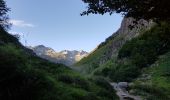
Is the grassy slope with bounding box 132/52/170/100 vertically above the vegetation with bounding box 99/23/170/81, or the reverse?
the vegetation with bounding box 99/23/170/81

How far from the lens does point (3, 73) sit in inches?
543

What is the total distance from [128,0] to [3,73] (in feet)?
15.2

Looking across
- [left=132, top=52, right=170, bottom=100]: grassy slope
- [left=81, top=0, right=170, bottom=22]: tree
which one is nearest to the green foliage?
[left=132, top=52, right=170, bottom=100]: grassy slope

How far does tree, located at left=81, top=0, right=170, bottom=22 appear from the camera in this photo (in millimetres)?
11680

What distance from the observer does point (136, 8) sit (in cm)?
1209

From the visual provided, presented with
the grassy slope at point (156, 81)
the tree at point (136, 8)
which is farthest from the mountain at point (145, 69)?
the tree at point (136, 8)

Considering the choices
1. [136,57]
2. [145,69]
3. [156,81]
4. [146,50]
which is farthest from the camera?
[146,50]

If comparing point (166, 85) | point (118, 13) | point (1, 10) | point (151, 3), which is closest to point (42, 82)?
point (118, 13)

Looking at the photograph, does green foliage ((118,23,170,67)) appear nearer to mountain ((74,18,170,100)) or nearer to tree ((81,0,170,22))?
mountain ((74,18,170,100))

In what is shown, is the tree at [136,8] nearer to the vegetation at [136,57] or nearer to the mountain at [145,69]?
the mountain at [145,69]

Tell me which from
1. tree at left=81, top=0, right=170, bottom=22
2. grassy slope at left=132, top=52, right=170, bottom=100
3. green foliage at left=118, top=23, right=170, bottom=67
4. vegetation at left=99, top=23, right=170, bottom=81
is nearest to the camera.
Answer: tree at left=81, top=0, right=170, bottom=22

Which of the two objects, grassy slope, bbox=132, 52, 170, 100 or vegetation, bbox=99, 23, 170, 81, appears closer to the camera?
grassy slope, bbox=132, 52, 170, 100

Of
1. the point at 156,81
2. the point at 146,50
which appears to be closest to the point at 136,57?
the point at 146,50

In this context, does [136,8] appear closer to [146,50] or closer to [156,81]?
[156,81]
